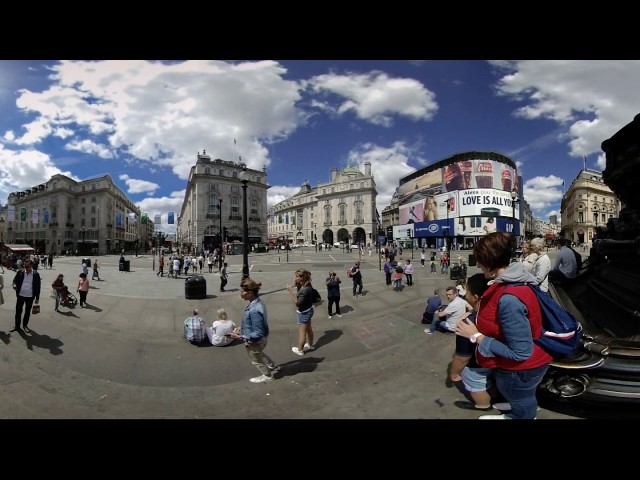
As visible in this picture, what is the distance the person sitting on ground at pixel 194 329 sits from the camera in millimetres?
1674

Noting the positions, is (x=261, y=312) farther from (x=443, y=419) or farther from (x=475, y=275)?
(x=475, y=275)

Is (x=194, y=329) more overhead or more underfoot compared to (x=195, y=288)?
more underfoot

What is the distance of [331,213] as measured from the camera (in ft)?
8.80

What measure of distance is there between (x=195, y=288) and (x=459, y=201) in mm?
2240

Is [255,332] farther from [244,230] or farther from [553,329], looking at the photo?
[553,329]

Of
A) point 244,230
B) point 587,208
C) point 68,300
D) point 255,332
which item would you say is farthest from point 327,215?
point 587,208

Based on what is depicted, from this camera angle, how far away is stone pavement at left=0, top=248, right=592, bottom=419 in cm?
149

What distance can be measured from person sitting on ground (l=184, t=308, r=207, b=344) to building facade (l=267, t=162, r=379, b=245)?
2.86 ft

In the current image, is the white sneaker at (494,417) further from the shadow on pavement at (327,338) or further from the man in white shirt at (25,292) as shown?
the man in white shirt at (25,292)

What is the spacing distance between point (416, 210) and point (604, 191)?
2515 millimetres

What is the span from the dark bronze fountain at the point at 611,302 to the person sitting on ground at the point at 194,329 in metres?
2.17

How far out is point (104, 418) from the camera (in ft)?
4.55

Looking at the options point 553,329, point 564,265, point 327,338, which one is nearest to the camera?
point 553,329

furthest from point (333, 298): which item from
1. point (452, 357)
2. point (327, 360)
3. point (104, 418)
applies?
point (104, 418)
